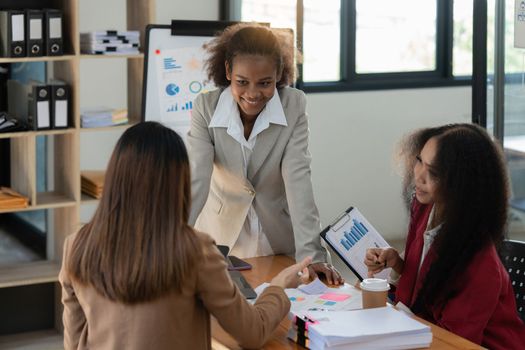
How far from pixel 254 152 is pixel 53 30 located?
1837mm

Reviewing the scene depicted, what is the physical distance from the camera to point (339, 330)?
224cm

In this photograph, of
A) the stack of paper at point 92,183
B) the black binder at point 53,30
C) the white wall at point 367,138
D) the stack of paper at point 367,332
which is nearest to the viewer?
the stack of paper at point 367,332

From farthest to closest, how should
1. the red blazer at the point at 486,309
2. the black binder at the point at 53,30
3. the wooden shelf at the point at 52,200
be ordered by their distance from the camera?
the wooden shelf at the point at 52,200, the black binder at the point at 53,30, the red blazer at the point at 486,309

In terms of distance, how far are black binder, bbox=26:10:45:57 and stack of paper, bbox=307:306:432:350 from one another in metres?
2.54

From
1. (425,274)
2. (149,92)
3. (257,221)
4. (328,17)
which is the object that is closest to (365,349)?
(425,274)

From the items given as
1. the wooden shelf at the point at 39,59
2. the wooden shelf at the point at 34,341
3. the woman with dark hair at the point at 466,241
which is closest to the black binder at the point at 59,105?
the wooden shelf at the point at 39,59

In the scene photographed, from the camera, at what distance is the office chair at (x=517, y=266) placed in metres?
2.71

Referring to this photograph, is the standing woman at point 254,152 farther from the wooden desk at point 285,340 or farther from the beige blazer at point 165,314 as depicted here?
the beige blazer at point 165,314

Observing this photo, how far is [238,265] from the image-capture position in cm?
296

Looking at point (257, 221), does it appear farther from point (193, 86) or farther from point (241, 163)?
point (193, 86)

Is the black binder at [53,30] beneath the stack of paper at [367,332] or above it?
above

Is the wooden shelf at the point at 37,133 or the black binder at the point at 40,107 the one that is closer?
the wooden shelf at the point at 37,133

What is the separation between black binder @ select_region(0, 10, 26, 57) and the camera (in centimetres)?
436

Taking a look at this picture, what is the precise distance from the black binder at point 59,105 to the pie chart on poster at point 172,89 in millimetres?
480
